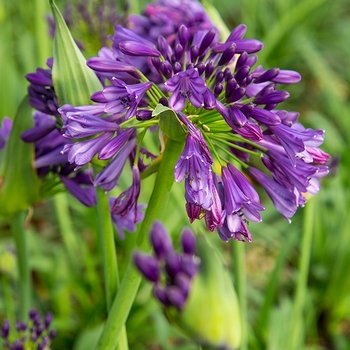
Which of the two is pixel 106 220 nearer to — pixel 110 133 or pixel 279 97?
pixel 110 133

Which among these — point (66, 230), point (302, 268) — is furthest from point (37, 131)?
point (66, 230)

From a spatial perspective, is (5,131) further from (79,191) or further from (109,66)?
(109,66)

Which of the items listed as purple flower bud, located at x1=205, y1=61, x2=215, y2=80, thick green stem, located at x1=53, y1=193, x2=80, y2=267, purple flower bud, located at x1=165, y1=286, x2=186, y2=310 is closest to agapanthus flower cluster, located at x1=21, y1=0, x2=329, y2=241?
purple flower bud, located at x1=205, y1=61, x2=215, y2=80

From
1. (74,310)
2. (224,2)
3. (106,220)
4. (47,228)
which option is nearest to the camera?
(106,220)

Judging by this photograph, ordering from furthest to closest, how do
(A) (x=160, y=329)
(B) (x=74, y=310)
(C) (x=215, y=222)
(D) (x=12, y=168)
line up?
(B) (x=74, y=310) → (A) (x=160, y=329) → (D) (x=12, y=168) → (C) (x=215, y=222)

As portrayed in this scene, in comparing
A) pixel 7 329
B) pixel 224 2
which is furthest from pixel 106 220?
pixel 224 2

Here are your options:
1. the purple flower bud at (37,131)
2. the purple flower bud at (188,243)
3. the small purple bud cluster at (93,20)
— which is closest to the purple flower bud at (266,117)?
the purple flower bud at (188,243)
